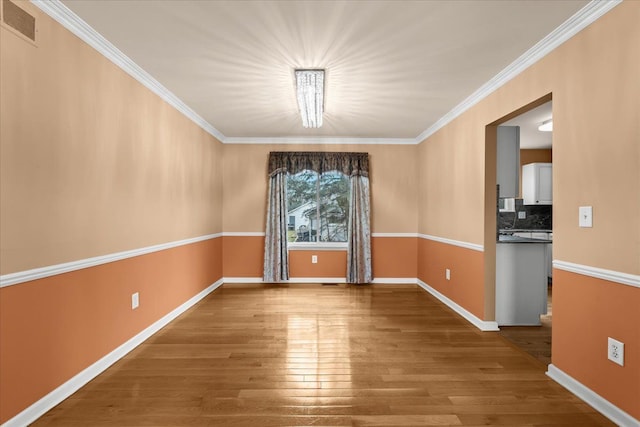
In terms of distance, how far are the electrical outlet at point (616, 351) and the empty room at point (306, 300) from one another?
0.01m

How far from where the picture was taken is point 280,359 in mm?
2789

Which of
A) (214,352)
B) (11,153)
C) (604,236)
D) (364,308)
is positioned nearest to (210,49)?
(11,153)

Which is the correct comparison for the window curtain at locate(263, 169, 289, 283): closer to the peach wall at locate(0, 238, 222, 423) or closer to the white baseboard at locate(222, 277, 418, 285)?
the white baseboard at locate(222, 277, 418, 285)

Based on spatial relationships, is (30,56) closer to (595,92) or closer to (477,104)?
(595,92)

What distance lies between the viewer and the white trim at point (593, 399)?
1.92m

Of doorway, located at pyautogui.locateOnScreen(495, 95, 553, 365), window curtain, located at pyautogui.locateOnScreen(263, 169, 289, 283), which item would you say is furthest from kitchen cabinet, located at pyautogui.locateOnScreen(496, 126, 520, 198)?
window curtain, located at pyautogui.locateOnScreen(263, 169, 289, 283)

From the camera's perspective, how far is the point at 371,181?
573 centimetres

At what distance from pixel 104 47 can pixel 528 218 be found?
6.71 m

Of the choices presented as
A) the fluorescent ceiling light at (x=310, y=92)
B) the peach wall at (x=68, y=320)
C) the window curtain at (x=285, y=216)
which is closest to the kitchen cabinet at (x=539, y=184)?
the window curtain at (x=285, y=216)

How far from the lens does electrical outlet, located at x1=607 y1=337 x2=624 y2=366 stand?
6.36 ft

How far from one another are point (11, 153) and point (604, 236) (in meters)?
3.42

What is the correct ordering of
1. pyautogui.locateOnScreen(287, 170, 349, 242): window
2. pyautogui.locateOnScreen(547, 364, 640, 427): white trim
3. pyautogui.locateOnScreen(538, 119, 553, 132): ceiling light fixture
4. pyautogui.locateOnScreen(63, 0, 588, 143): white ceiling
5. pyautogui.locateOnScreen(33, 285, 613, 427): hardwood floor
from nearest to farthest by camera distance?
1. pyautogui.locateOnScreen(547, 364, 640, 427): white trim
2. pyautogui.locateOnScreen(33, 285, 613, 427): hardwood floor
3. pyautogui.locateOnScreen(63, 0, 588, 143): white ceiling
4. pyautogui.locateOnScreen(538, 119, 553, 132): ceiling light fixture
5. pyautogui.locateOnScreen(287, 170, 349, 242): window

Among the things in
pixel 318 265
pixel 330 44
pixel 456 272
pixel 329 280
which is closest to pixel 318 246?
pixel 318 265

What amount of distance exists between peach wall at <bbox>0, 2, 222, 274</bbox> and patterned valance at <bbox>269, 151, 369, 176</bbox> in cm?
210
